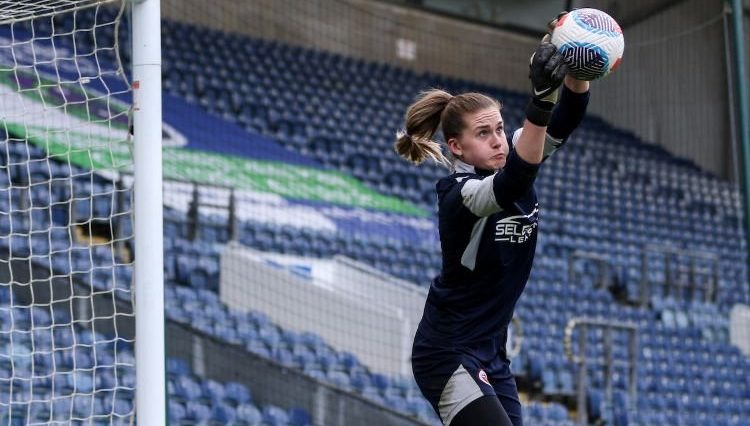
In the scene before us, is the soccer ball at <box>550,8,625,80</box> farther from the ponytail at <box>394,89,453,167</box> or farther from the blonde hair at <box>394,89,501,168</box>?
the ponytail at <box>394,89,453,167</box>

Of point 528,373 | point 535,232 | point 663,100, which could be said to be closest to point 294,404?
point 528,373

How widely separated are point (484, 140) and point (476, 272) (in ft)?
1.38

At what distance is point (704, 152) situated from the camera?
2016cm

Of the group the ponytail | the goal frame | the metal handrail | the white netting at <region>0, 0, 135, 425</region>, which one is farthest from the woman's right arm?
the metal handrail

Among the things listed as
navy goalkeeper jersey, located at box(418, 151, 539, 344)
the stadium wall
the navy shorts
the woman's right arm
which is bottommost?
the stadium wall

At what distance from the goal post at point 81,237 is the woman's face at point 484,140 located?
119 cm

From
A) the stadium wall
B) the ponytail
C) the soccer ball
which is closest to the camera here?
the soccer ball

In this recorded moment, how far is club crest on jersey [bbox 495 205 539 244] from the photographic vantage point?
358 centimetres

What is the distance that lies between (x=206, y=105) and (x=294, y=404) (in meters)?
6.91

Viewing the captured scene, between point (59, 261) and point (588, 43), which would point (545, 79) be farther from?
point (59, 261)

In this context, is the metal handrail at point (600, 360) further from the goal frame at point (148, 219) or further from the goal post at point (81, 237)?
the goal frame at point (148, 219)

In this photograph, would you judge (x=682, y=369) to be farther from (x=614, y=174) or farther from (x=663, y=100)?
(x=663, y=100)

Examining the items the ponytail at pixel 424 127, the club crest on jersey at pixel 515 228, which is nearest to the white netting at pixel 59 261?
the ponytail at pixel 424 127

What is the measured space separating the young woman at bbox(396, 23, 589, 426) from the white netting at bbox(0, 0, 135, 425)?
1.76m
